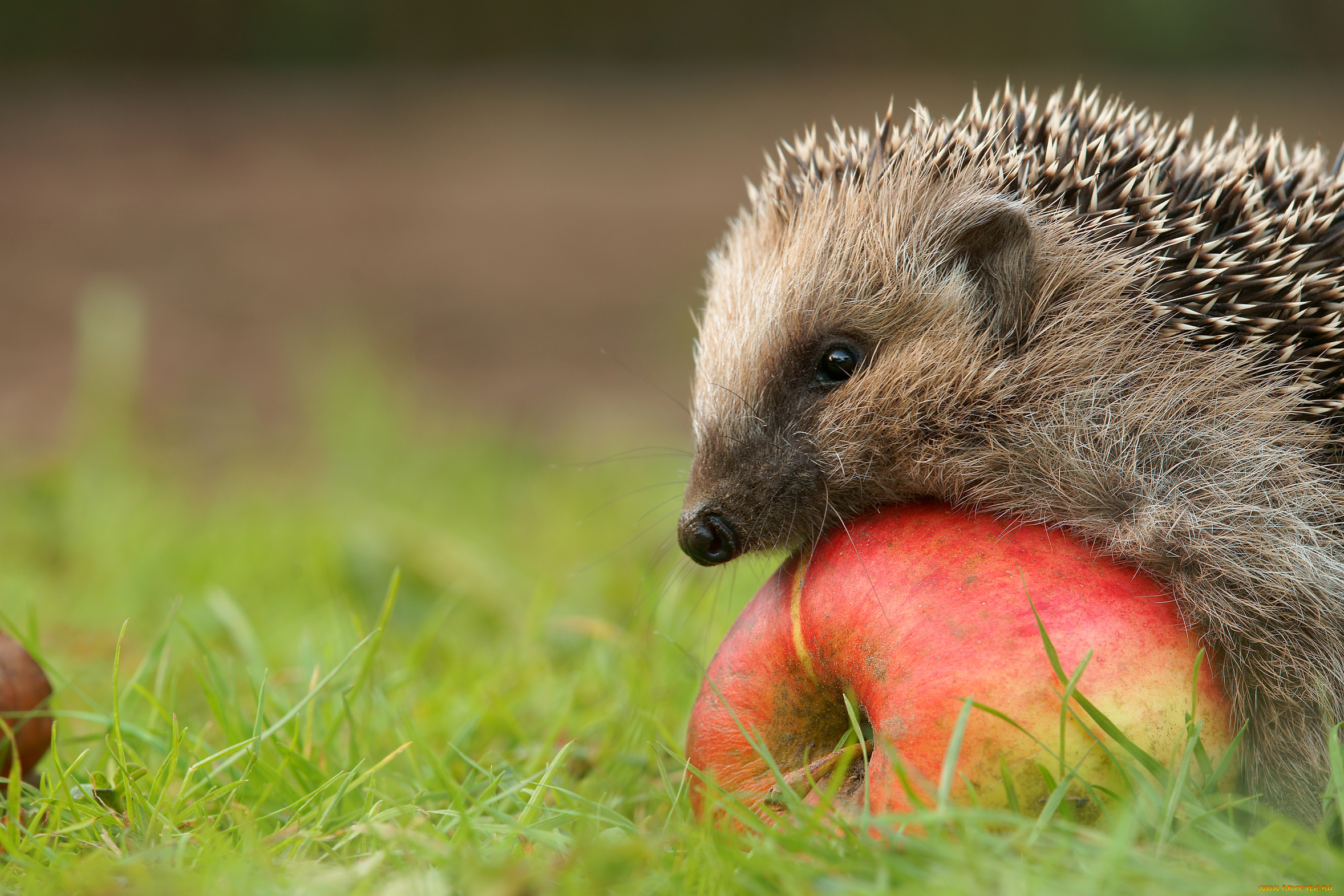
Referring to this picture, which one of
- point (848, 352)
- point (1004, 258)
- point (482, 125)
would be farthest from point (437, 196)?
point (1004, 258)

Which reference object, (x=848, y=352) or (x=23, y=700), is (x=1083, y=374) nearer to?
(x=848, y=352)

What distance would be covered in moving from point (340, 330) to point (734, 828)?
7.27 m

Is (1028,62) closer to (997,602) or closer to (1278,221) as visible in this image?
(1278,221)

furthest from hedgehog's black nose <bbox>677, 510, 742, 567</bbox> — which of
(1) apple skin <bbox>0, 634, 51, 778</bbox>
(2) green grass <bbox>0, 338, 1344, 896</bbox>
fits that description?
(1) apple skin <bbox>0, 634, 51, 778</bbox>

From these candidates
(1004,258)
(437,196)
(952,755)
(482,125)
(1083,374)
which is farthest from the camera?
(482,125)

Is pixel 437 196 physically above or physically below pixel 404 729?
below

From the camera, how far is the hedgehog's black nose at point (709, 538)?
2.80 meters

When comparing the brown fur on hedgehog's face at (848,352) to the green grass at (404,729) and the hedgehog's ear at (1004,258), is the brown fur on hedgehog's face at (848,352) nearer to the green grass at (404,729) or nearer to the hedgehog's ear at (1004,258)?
the hedgehog's ear at (1004,258)

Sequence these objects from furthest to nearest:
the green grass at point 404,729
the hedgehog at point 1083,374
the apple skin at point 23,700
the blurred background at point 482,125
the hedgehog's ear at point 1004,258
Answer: the blurred background at point 482,125, the hedgehog's ear at point 1004,258, the apple skin at point 23,700, the hedgehog at point 1083,374, the green grass at point 404,729

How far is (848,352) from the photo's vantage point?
2926mm

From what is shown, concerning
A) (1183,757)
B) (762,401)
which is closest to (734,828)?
(1183,757)

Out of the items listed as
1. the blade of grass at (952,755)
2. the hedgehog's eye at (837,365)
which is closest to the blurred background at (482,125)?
the hedgehog's eye at (837,365)

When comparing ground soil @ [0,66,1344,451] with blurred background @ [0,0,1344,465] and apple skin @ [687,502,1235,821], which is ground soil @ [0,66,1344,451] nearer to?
blurred background @ [0,0,1344,465]

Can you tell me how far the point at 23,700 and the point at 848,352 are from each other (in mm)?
2179
